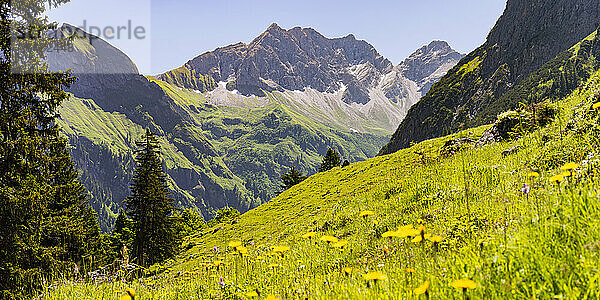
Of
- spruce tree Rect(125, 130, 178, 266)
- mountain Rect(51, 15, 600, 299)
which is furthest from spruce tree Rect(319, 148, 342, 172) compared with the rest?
mountain Rect(51, 15, 600, 299)

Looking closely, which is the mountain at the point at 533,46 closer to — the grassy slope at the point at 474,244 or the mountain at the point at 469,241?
the mountain at the point at 469,241

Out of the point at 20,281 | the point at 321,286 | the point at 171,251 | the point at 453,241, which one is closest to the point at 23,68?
the point at 20,281

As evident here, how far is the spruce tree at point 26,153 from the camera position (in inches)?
554

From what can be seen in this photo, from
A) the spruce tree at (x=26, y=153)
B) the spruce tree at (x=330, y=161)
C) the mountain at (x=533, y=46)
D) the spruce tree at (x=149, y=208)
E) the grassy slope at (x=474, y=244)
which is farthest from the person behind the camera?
the mountain at (x=533, y=46)

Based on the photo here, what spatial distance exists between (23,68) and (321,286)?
69.5ft

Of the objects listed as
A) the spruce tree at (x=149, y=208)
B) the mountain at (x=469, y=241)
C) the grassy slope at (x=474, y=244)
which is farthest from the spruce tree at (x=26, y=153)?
the spruce tree at (x=149, y=208)

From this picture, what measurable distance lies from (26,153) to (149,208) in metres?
25.3

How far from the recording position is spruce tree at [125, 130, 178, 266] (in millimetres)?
38594

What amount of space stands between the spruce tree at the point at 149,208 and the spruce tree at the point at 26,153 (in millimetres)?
21081

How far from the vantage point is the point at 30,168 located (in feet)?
51.6

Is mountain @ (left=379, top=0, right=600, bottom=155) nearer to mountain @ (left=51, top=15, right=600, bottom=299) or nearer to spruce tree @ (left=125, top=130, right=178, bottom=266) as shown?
spruce tree @ (left=125, top=130, right=178, bottom=266)

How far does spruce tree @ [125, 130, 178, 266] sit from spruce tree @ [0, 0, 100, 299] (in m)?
21.1

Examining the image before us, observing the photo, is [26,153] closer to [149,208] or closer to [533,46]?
[149,208]

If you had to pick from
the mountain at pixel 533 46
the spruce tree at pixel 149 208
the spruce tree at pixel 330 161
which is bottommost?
the spruce tree at pixel 149 208
